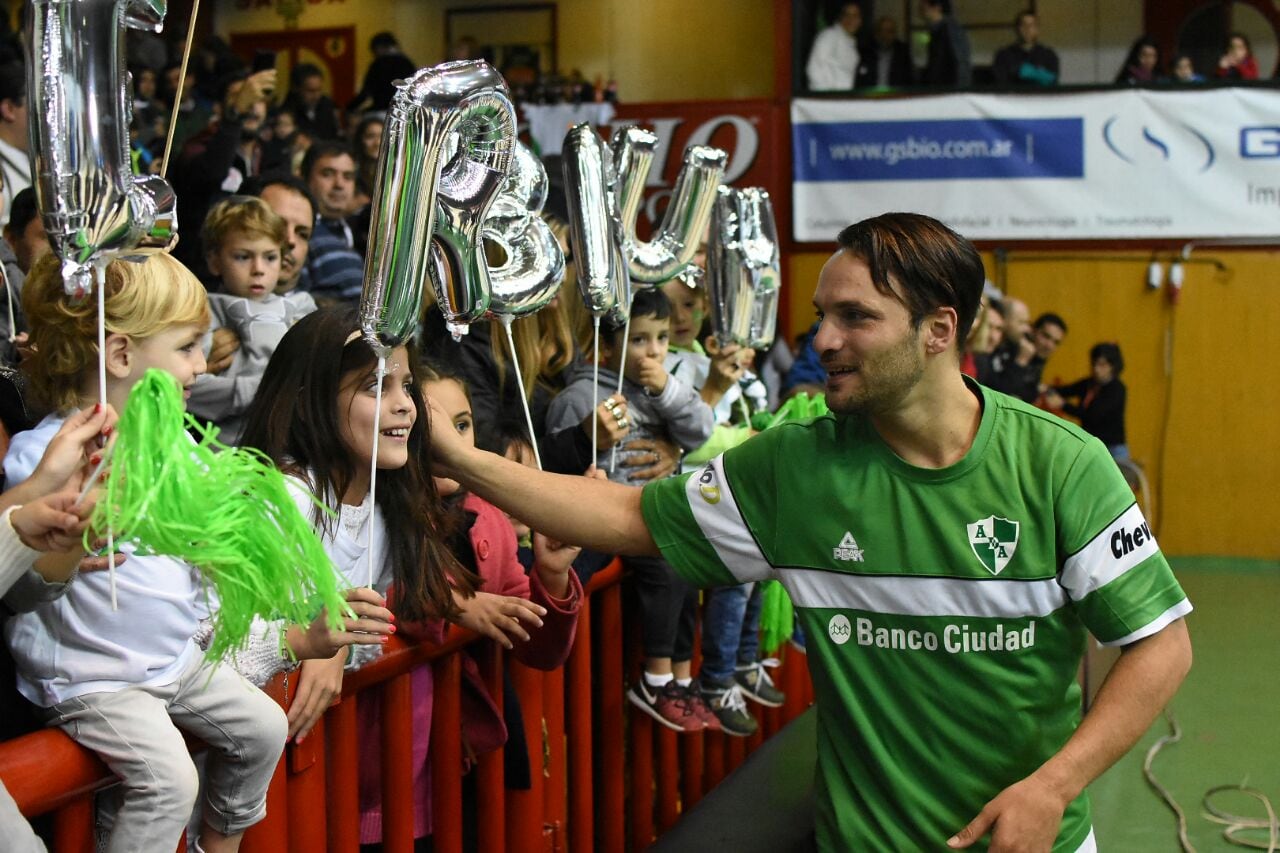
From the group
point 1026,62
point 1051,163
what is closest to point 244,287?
point 1051,163

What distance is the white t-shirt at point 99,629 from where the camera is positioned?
5.83 feet

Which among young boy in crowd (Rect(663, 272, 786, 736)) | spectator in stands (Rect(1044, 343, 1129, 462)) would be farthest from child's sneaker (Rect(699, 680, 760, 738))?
spectator in stands (Rect(1044, 343, 1129, 462))

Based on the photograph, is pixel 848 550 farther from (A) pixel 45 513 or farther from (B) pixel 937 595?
(A) pixel 45 513

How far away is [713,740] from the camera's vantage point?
12.8 ft

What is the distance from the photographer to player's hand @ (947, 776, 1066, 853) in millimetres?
1985

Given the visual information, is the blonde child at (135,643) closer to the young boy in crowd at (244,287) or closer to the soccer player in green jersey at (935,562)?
the soccer player in green jersey at (935,562)

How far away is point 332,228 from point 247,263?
1.18 m

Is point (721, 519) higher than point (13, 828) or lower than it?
higher

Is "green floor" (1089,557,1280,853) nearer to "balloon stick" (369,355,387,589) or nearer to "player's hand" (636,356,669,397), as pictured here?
"player's hand" (636,356,669,397)

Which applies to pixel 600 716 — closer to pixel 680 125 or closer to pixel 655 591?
pixel 655 591

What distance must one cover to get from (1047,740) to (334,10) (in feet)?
38.8

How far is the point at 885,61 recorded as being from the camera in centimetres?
964

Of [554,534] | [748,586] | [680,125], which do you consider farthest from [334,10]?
[554,534]

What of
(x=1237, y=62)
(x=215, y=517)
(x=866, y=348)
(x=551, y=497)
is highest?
(x=1237, y=62)
